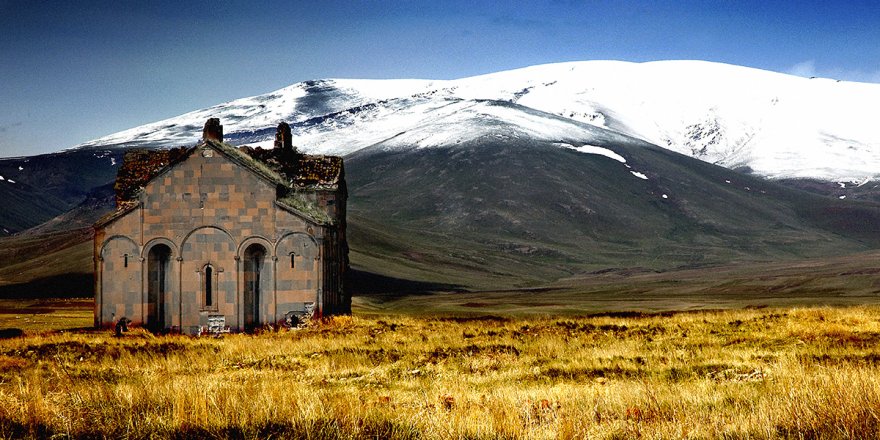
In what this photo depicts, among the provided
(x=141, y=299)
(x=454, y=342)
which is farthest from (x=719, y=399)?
(x=141, y=299)

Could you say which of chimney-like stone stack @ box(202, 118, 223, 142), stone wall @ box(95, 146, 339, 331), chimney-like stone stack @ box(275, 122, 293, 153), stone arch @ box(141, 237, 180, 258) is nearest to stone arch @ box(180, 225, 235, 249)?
stone wall @ box(95, 146, 339, 331)

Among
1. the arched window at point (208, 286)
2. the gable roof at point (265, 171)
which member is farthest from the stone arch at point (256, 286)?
the gable roof at point (265, 171)

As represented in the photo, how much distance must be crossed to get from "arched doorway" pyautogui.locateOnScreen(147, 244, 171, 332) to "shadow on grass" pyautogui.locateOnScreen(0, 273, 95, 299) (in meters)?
77.1

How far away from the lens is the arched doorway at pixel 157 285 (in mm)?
45094

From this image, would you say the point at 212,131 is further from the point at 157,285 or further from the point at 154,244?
the point at 157,285

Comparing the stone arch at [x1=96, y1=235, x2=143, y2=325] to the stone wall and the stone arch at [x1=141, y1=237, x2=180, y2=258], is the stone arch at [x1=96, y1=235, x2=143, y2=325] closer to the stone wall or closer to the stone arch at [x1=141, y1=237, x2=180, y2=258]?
the stone wall

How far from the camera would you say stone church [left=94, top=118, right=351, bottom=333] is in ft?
146

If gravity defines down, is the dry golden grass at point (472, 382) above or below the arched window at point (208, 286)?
below

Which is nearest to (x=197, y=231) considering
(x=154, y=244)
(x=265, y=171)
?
(x=154, y=244)

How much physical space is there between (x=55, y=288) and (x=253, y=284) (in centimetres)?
8799

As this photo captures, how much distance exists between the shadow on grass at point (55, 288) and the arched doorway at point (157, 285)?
253 feet

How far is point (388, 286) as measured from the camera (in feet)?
488

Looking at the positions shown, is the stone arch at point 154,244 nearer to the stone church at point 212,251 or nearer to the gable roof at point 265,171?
the stone church at point 212,251

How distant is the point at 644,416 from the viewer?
41.9 ft
